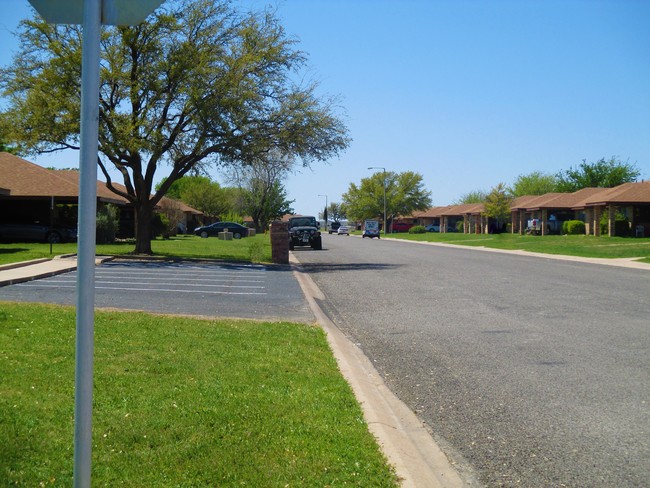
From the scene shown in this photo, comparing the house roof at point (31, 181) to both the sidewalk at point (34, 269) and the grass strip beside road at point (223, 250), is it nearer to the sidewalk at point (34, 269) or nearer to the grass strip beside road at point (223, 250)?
the grass strip beside road at point (223, 250)

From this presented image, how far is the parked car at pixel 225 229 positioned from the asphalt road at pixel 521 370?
45.4 metres

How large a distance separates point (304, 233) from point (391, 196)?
79535mm

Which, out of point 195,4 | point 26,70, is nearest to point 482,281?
point 195,4

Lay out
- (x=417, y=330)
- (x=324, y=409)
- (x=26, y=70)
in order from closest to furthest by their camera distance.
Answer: (x=324, y=409) → (x=417, y=330) → (x=26, y=70)

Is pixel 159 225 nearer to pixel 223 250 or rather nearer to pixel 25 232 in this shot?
pixel 223 250

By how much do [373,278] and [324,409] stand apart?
1665 centimetres

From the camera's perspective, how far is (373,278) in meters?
23.0

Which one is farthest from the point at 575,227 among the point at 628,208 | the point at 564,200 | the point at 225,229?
the point at 225,229

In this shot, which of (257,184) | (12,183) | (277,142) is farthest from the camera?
(257,184)

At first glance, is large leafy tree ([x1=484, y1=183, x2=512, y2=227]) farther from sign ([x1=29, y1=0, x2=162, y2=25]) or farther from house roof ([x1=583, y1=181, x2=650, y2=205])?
sign ([x1=29, y1=0, x2=162, y2=25])

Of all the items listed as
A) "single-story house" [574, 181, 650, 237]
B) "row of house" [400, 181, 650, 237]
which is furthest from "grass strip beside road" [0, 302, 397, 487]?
"row of house" [400, 181, 650, 237]

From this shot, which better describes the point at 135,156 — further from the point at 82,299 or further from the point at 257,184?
the point at 257,184

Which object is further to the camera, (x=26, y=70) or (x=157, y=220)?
(x=157, y=220)

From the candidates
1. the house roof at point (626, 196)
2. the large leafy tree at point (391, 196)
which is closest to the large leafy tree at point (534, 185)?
the large leafy tree at point (391, 196)
